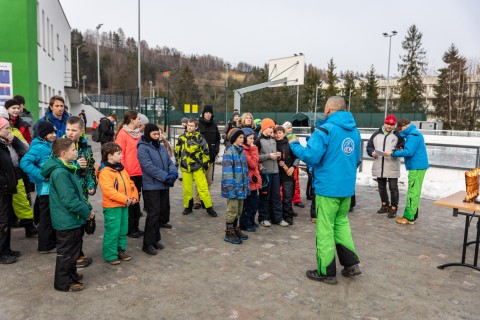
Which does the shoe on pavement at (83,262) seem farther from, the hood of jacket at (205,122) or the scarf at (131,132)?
the hood of jacket at (205,122)

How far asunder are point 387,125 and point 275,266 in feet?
13.1

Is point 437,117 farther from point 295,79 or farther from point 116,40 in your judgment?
point 116,40

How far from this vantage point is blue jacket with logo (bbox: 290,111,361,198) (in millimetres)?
4125

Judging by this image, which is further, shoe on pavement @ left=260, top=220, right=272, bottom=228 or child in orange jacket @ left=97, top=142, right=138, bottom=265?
shoe on pavement @ left=260, top=220, right=272, bottom=228

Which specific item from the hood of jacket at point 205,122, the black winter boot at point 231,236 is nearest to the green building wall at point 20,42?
the hood of jacket at point 205,122

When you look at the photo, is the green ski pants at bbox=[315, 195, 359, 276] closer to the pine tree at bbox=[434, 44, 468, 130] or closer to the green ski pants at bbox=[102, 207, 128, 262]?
the green ski pants at bbox=[102, 207, 128, 262]

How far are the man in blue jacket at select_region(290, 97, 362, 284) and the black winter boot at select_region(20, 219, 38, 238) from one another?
12.9 ft

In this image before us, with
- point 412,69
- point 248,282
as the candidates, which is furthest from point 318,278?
point 412,69

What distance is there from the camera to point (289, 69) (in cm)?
2448

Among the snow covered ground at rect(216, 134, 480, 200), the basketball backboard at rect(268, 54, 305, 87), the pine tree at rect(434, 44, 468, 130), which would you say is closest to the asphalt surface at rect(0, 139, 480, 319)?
the snow covered ground at rect(216, 134, 480, 200)

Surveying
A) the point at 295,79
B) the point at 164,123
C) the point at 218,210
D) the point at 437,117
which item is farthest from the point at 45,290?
the point at 437,117

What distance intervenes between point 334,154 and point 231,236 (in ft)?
7.06

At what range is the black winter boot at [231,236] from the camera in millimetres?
5500

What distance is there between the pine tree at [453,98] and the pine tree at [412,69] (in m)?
13.4
